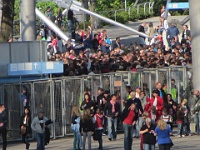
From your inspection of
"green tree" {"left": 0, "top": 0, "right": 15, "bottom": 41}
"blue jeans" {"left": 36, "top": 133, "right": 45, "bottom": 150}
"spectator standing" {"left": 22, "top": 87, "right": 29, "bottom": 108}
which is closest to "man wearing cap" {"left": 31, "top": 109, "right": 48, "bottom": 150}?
"blue jeans" {"left": 36, "top": 133, "right": 45, "bottom": 150}

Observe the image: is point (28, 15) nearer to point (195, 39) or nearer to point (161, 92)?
point (161, 92)

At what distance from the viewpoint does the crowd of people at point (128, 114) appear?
26.2m

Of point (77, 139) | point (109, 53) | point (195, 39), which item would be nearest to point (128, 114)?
point (77, 139)

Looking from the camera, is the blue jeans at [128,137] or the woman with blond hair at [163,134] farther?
the blue jeans at [128,137]

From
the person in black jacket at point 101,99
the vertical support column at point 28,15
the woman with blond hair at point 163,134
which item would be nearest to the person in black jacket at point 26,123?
the person in black jacket at point 101,99

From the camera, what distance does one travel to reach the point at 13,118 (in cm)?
3052

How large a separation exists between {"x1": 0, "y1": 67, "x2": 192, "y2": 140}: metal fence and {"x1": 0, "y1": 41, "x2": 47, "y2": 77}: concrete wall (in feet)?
3.60

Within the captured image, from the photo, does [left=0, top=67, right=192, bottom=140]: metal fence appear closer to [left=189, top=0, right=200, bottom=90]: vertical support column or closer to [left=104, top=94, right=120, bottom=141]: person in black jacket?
[left=189, top=0, right=200, bottom=90]: vertical support column

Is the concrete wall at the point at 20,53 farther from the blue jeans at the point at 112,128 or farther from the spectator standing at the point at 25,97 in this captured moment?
the blue jeans at the point at 112,128

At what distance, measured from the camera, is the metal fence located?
100 feet

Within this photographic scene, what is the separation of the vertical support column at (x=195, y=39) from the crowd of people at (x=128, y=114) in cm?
122

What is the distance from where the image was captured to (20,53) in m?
31.7

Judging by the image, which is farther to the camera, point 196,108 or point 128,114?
point 196,108

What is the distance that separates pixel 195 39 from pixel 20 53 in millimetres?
7022
